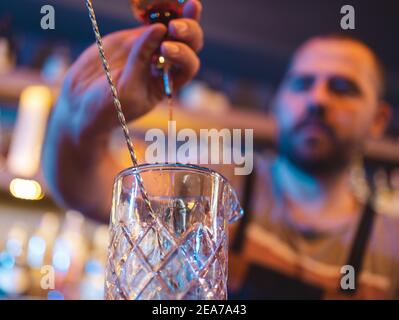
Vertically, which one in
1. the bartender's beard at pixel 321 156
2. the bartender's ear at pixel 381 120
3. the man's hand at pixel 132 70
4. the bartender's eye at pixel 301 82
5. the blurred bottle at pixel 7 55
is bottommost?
the bartender's beard at pixel 321 156

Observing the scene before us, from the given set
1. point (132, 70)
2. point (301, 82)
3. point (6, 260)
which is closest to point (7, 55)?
point (6, 260)

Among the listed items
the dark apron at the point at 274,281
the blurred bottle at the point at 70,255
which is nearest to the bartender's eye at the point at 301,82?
the dark apron at the point at 274,281

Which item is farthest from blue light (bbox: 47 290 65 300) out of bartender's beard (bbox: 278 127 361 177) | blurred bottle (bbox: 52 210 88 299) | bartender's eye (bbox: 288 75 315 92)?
bartender's eye (bbox: 288 75 315 92)

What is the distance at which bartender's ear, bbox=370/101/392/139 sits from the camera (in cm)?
223

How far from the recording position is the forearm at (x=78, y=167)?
2.96 ft

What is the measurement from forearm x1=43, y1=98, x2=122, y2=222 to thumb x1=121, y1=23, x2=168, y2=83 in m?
0.15

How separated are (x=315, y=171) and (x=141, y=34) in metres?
1.54

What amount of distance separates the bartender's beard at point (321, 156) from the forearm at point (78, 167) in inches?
43.5

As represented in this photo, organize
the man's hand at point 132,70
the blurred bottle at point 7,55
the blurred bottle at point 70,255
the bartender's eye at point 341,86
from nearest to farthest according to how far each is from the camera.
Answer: the man's hand at point 132,70, the blurred bottle at point 7,55, the bartender's eye at point 341,86, the blurred bottle at point 70,255

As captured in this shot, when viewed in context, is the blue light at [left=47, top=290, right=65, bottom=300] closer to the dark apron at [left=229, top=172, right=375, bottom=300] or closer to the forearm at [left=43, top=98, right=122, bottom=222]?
the dark apron at [left=229, top=172, right=375, bottom=300]

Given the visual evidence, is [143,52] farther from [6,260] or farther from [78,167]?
[6,260]

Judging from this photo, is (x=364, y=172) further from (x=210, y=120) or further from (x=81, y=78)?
(x=81, y=78)

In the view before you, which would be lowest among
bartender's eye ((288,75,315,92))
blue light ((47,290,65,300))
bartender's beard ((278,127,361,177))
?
blue light ((47,290,65,300))

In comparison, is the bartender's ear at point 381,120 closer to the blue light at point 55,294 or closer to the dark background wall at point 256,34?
the dark background wall at point 256,34
